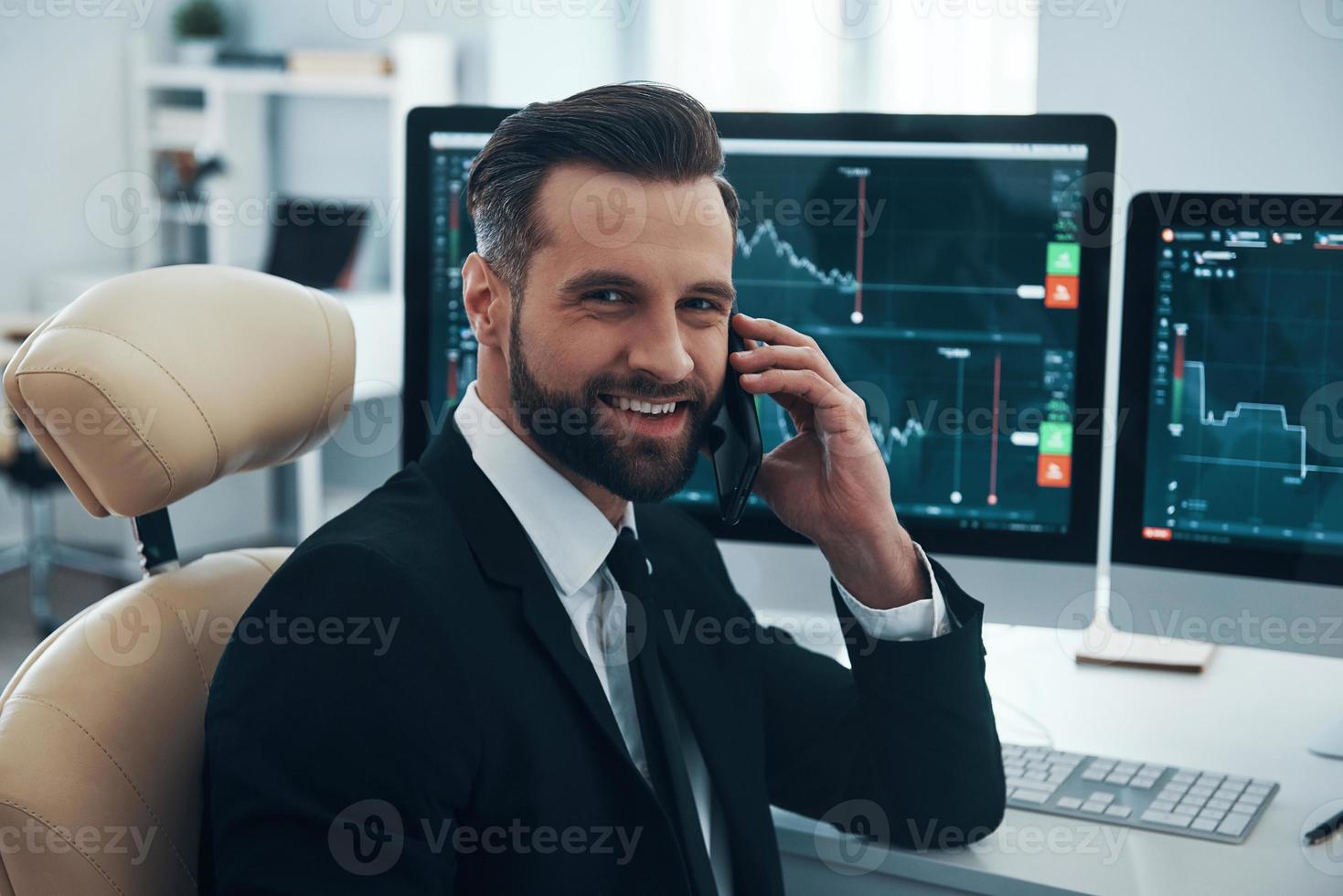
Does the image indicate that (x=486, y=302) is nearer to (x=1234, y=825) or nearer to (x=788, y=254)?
(x=788, y=254)

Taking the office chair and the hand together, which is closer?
the hand

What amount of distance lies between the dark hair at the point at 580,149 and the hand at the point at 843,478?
0.16 meters

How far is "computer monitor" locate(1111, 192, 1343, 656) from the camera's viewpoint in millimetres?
1222

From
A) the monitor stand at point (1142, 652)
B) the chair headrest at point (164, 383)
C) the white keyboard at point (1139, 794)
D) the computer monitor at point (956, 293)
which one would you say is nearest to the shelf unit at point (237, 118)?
the computer monitor at point (956, 293)

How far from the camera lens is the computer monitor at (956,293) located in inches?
50.8

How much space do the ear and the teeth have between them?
12cm

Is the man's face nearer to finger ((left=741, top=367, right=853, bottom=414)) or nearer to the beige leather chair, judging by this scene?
finger ((left=741, top=367, right=853, bottom=414))

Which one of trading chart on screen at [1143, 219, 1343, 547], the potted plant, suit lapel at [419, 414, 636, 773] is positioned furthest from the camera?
the potted plant

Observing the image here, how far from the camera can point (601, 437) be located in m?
1.00

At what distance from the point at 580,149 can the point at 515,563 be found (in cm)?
34

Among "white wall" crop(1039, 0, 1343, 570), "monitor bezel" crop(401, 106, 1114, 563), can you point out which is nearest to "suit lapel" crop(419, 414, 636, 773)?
"monitor bezel" crop(401, 106, 1114, 563)

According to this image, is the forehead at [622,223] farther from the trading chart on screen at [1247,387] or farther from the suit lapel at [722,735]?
the trading chart on screen at [1247,387]

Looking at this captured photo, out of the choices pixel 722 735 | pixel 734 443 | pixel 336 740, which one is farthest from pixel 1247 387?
pixel 336 740

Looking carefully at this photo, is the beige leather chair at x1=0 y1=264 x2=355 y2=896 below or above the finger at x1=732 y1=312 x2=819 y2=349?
below
